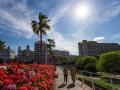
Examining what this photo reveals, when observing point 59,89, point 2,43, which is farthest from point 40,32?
point 2,43

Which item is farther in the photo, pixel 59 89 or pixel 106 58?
pixel 106 58

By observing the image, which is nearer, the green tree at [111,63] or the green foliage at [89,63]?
the green tree at [111,63]

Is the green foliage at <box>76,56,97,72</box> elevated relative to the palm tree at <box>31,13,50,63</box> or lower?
lower

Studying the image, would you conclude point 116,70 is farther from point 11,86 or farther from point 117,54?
point 11,86

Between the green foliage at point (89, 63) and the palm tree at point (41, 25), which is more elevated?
the palm tree at point (41, 25)

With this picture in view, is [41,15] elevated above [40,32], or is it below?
above

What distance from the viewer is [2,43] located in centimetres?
9956

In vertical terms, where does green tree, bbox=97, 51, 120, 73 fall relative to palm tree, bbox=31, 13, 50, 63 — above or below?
below

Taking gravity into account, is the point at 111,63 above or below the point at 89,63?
below

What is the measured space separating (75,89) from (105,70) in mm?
20082

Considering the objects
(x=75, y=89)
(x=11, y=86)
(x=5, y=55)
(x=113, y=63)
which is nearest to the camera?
(x=11, y=86)

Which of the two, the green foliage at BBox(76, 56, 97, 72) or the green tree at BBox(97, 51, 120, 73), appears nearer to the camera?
the green tree at BBox(97, 51, 120, 73)

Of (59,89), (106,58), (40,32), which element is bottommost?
(59,89)

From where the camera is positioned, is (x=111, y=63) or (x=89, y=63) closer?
(x=111, y=63)
